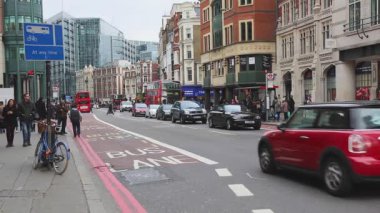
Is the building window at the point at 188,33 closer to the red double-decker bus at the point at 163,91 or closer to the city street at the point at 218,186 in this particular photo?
the red double-decker bus at the point at 163,91

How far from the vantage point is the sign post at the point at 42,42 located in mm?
14516

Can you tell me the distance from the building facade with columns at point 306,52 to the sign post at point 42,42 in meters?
19.3

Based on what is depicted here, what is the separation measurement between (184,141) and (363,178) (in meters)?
12.0

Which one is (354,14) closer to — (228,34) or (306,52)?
(306,52)

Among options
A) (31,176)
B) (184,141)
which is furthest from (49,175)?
(184,141)

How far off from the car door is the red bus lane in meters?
2.99

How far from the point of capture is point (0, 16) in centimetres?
5550

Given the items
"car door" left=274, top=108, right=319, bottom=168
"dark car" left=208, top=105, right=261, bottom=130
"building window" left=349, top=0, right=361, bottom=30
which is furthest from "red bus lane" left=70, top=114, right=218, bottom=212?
"building window" left=349, top=0, right=361, bottom=30

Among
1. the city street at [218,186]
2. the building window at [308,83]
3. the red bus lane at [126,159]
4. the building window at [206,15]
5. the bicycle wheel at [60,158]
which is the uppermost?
the building window at [206,15]

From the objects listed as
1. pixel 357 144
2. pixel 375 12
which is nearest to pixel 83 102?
pixel 375 12

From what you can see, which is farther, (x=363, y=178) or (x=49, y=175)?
(x=49, y=175)

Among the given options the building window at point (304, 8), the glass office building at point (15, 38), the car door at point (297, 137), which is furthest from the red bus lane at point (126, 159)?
the glass office building at point (15, 38)

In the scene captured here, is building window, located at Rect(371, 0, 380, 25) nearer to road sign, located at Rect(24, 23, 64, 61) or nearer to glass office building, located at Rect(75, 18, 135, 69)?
road sign, located at Rect(24, 23, 64, 61)

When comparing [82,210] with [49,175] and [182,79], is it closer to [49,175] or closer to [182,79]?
[49,175]
